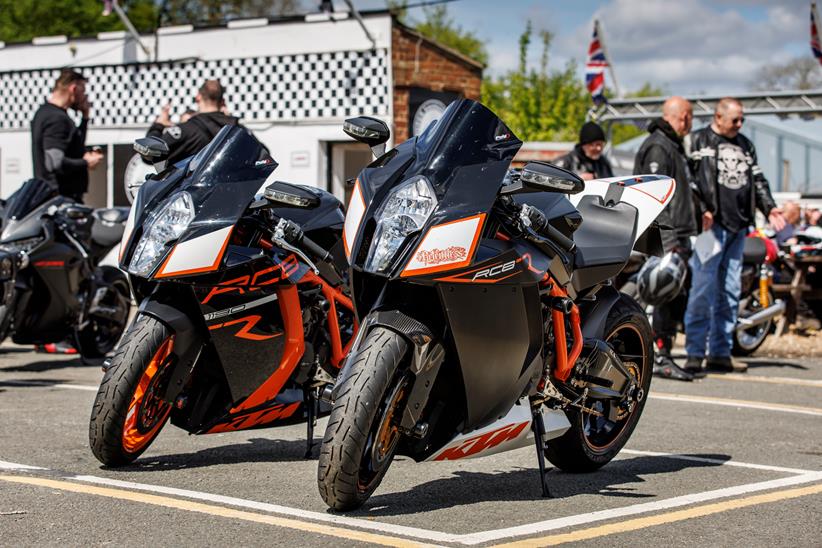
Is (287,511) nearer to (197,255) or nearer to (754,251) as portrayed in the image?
(197,255)

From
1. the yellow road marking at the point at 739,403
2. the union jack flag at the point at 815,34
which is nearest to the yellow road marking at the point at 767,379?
the yellow road marking at the point at 739,403

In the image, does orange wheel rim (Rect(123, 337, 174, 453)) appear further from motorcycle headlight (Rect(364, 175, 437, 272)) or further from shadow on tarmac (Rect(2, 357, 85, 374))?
shadow on tarmac (Rect(2, 357, 85, 374))

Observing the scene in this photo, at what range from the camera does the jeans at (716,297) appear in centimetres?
1056

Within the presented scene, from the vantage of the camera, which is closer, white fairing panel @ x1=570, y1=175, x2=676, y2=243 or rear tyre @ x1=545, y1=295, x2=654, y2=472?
rear tyre @ x1=545, y1=295, x2=654, y2=472

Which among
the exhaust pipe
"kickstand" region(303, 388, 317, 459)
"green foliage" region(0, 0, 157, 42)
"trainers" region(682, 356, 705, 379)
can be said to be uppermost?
"green foliage" region(0, 0, 157, 42)

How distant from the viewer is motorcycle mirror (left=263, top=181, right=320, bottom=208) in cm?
567

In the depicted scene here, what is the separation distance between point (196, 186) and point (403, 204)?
1.43 m

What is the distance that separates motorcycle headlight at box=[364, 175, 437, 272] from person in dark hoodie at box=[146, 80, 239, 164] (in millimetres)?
4363

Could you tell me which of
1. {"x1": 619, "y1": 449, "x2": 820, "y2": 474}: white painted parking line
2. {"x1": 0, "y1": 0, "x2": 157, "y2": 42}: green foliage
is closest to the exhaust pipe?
{"x1": 619, "y1": 449, "x2": 820, "y2": 474}: white painted parking line

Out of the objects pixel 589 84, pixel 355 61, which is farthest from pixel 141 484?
pixel 589 84

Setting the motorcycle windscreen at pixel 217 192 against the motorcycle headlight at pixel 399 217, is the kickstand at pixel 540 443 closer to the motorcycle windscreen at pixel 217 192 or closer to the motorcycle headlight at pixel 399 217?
the motorcycle headlight at pixel 399 217

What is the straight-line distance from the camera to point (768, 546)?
14.9ft

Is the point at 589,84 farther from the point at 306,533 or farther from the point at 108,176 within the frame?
the point at 306,533

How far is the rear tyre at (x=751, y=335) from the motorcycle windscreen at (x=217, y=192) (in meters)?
6.90
